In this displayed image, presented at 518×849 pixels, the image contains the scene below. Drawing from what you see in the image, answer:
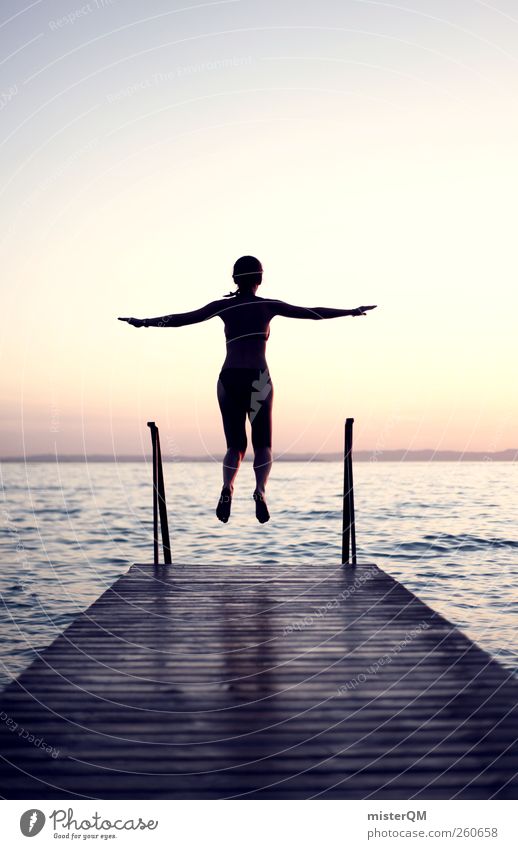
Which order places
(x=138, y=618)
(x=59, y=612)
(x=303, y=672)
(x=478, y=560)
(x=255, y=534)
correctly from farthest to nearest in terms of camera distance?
(x=255, y=534) < (x=478, y=560) < (x=59, y=612) < (x=138, y=618) < (x=303, y=672)

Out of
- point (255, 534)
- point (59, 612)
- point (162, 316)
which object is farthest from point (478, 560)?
point (162, 316)

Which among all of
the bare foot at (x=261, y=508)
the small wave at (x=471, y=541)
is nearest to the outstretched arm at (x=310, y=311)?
the bare foot at (x=261, y=508)

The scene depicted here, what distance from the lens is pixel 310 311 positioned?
6969 millimetres

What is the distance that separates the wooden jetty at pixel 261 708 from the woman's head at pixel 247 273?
2996 millimetres

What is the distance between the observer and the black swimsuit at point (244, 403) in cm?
715

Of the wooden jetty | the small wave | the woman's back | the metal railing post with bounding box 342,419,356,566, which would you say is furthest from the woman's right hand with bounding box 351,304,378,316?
the small wave

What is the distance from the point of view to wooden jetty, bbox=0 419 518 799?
374 centimetres

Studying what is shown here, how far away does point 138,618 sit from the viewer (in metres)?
7.34
